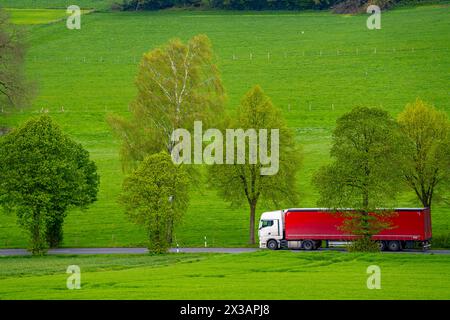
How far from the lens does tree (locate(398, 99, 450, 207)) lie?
7438cm

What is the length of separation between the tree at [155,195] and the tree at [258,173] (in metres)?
6.89

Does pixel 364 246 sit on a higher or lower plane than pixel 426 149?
lower

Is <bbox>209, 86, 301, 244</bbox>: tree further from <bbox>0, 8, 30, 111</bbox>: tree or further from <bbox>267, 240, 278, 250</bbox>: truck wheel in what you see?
<bbox>0, 8, 30, 111</bbox>: tree

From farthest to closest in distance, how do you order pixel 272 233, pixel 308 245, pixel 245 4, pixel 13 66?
1. pixel 245 4
2. pixel 13 66
3. pixel 272 233
4. pixel 308 245

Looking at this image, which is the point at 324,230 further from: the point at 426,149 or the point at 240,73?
the point at 240,73

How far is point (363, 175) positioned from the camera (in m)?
68.4

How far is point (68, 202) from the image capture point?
246 ft

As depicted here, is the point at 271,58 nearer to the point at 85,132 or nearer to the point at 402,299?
the point at 85,132

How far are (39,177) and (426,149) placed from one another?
29.8 metres

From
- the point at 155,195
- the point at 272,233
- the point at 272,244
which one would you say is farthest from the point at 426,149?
the point at 155,195

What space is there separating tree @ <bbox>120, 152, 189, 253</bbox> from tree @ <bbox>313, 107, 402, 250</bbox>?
1025 centimetres

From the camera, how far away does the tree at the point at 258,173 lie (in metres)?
77.2

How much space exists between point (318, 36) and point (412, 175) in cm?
8355

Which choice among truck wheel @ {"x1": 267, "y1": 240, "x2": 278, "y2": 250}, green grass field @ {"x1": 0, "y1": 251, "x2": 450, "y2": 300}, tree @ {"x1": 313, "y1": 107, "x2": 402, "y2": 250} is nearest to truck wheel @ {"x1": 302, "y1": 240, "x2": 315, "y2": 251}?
truck wheel @ {"x1": 267, "y1": 240, "x2": 278, "y2": 250}
